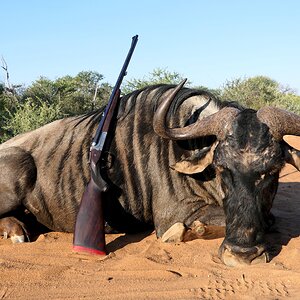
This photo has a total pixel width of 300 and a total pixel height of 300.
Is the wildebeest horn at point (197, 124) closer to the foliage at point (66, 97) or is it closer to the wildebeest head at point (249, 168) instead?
the wildebeest head at point (249, 168)

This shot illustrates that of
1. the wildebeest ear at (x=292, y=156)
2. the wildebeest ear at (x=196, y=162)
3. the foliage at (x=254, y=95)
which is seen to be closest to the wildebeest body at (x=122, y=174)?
the wildebeest ear at (x=196, y=162)

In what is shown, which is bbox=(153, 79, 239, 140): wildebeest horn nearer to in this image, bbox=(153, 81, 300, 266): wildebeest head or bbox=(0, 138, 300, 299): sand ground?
bbox=(153, 81, 300, 266): wildebeest head

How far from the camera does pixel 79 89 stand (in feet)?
73.2

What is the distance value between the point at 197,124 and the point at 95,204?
1.19 meters

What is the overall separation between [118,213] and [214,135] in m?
1.32

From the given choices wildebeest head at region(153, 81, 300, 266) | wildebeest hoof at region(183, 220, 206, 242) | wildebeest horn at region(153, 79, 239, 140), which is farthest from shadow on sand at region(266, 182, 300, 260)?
wildebeest horn at region(153, 79, 239, 140)

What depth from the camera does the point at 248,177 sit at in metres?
3.45

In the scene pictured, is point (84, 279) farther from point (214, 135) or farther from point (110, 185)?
point (214, 135)

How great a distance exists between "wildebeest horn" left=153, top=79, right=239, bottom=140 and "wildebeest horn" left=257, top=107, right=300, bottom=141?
258 millimetres

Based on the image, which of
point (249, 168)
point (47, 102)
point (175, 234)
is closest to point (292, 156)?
point (249, 168)

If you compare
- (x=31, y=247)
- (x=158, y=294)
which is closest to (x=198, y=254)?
(x=158, y=294)

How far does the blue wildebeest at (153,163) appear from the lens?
3.70 m

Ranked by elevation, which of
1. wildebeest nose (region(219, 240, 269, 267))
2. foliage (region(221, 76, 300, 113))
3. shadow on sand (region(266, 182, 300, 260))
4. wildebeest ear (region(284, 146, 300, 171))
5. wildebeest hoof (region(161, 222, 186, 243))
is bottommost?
foliage (region(221, 76, 300, 113))

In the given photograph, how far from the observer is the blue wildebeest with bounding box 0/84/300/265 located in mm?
3699
